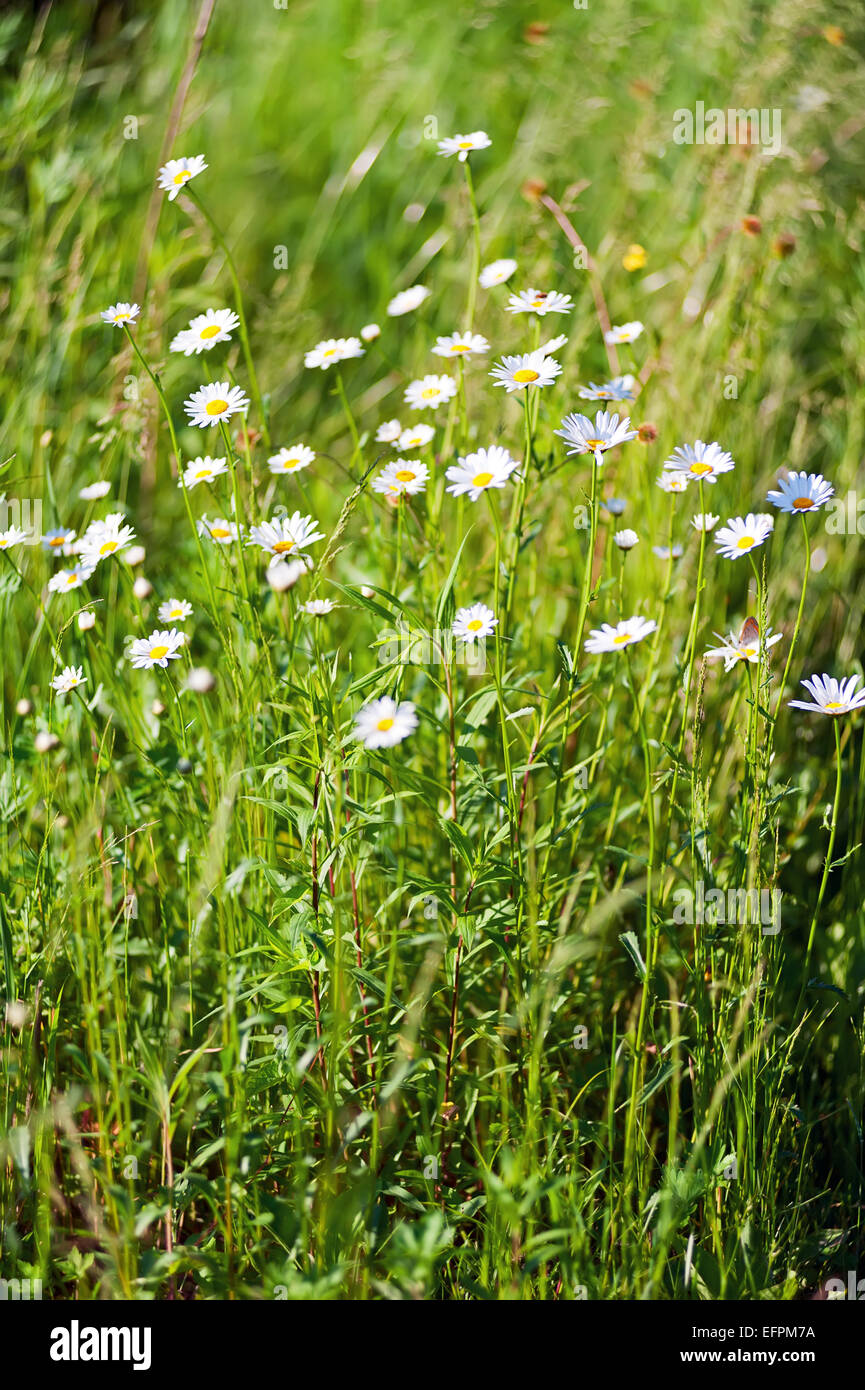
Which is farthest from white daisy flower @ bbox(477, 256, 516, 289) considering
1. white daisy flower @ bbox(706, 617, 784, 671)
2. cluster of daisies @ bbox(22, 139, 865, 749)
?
white daisy flower @ bbox(706, 617, 784, 671)

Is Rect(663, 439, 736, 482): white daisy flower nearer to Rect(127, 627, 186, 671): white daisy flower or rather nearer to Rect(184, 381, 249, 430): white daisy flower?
Rect(184, 381, 249, 430): white daisy flower

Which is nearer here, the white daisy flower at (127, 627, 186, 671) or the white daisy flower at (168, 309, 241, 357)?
the white daisy flower at (127, 627, 186, 671)

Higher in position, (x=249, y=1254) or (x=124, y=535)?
(x=124, y=535)

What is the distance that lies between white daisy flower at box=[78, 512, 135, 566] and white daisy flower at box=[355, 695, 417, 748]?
1.49ft

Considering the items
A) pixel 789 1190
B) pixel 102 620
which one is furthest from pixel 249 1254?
pixel 102 620

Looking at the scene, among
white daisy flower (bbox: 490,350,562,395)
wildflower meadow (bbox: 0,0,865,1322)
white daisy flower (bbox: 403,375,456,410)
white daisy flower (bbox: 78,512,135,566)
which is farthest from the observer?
white daisy flower (bbox: 403,375,456,410)

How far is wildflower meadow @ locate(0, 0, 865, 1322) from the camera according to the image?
1.19m

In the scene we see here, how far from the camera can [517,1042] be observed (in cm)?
141

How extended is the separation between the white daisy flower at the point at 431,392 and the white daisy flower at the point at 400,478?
0.09 meters

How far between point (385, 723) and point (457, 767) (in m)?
0.38

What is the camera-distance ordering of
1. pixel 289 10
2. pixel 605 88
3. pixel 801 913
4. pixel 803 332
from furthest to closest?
pixel 289 10 → pixel 605 88 → pixel 803 332 → pixel 801 913
